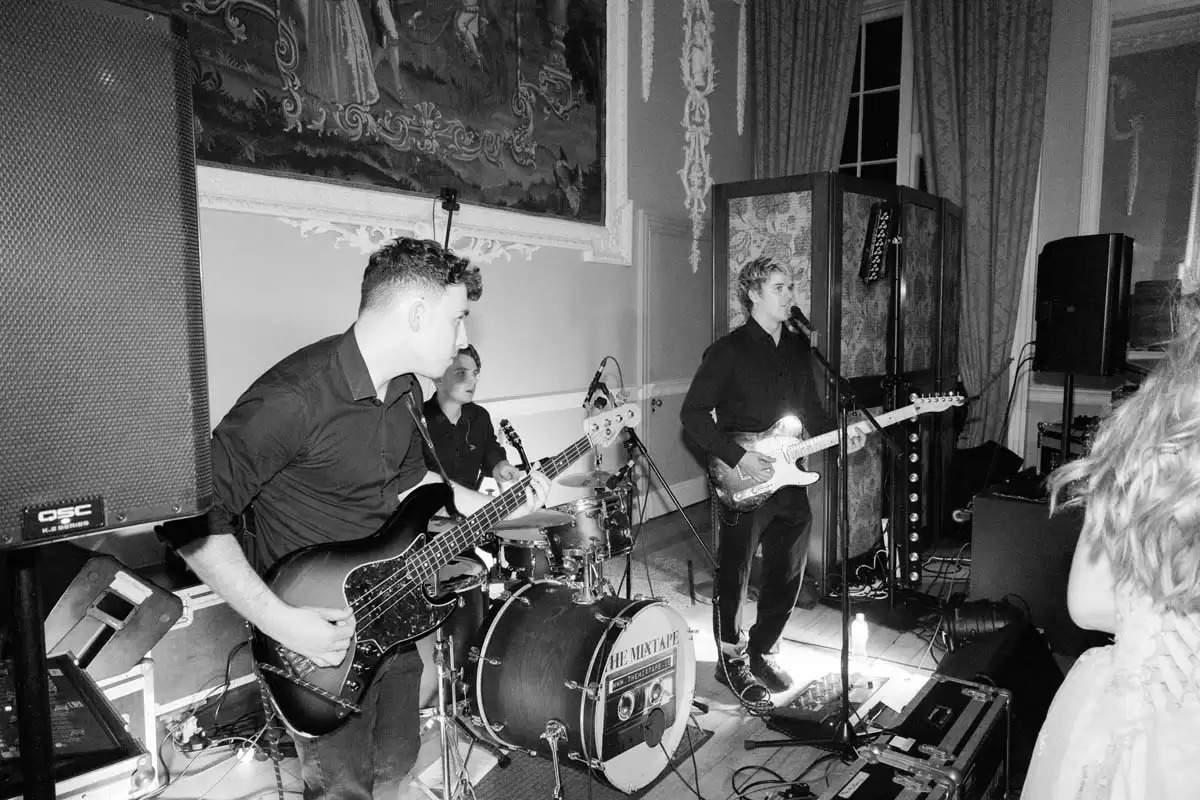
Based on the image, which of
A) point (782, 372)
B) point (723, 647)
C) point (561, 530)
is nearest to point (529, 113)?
point (782, 372)

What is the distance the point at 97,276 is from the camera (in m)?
0.82

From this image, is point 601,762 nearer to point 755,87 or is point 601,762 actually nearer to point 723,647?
point 723,647

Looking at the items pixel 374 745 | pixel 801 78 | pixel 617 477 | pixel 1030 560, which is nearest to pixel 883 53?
pixel 801 78

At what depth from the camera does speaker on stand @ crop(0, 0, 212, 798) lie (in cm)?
77

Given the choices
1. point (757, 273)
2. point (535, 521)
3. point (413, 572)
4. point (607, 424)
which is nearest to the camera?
point (413, 572)

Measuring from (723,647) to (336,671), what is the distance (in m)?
1.95

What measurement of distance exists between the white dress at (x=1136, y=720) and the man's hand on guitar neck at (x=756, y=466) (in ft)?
6.01

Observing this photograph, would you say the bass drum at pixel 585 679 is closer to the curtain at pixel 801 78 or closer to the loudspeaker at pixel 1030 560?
the loudspeaker at pixel 1030 560

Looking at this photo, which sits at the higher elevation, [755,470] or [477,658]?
[755,470]

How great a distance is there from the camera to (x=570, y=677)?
2260 mm

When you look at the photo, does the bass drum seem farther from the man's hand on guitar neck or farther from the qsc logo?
the qsc logo

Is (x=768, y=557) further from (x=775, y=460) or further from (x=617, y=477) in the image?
(x=617, y=477)

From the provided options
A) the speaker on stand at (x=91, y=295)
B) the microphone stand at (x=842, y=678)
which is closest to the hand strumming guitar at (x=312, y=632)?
the speaker on stand at (x=91, y=295)

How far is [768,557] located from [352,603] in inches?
77.1
